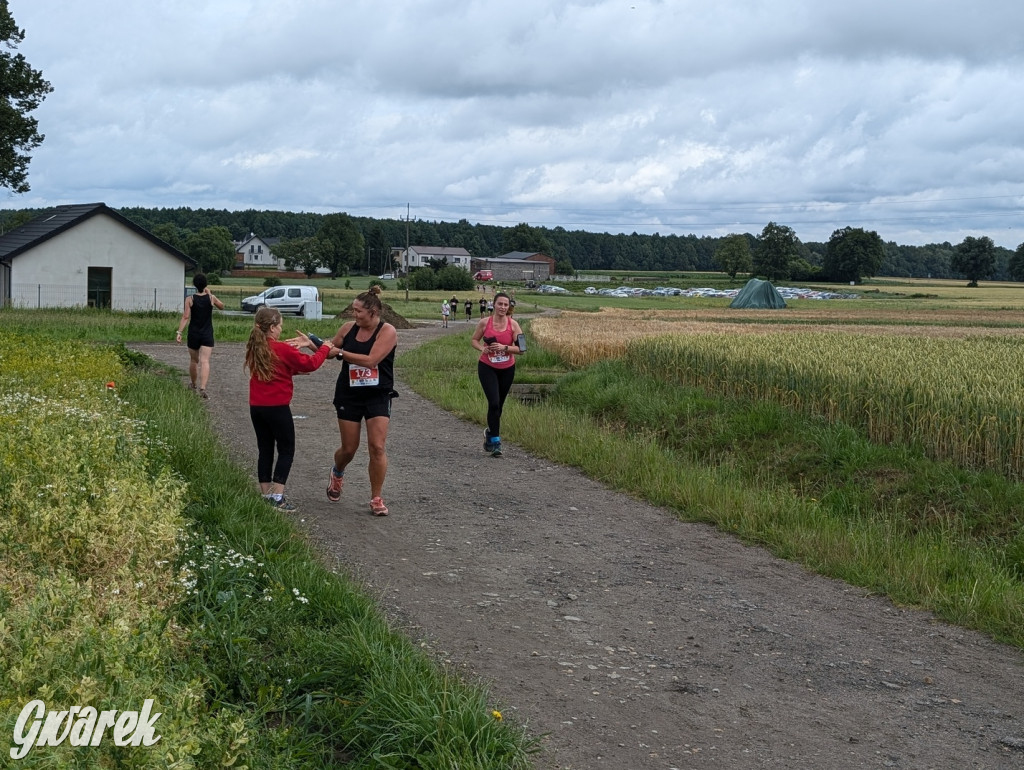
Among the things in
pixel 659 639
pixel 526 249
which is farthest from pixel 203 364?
pixel 526 249

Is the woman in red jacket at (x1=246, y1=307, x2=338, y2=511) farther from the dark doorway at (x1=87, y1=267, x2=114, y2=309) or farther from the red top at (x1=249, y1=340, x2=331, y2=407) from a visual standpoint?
the dark doorway at (x1=87, y1=267, x2=114, y2=309)

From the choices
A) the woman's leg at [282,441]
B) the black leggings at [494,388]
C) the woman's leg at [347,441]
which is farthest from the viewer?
the black leggings at [494,388]

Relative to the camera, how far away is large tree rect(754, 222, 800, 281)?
→ 152m

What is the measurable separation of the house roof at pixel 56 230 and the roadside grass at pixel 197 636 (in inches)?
1484

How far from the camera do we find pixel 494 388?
12.3 meters

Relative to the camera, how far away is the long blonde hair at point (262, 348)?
8594mm

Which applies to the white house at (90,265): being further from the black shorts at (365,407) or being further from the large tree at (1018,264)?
the large tree at (1018,264)

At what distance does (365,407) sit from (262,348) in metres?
0.97

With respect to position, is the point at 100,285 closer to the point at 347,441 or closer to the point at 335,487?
the point at 335,487

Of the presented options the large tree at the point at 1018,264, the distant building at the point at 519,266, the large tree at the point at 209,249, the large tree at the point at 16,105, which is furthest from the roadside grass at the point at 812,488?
the distant building at the point at 519,266

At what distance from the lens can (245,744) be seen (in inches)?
156

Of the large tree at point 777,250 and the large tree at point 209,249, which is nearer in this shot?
the large tree at point 209,249

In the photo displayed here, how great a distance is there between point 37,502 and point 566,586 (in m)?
3.28

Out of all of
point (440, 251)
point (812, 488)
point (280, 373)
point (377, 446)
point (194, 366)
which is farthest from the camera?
point (440, 251)
